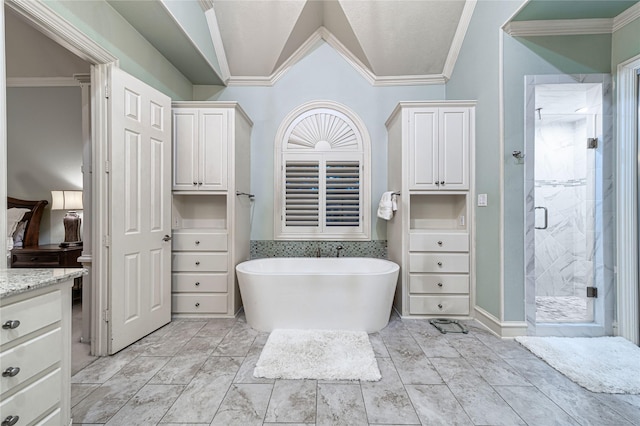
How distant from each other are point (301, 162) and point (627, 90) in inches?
122

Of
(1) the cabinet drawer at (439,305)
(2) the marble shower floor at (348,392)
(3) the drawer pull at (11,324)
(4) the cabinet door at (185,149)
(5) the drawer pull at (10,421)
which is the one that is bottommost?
(2) the marble shower floor at (348,392)

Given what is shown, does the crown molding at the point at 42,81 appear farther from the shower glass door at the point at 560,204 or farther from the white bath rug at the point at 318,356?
the shower glass door at the point at 560,204

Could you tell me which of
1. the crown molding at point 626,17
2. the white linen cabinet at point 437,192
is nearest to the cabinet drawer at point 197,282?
the white linen cabinet at point 437,192

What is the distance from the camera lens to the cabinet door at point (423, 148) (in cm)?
283

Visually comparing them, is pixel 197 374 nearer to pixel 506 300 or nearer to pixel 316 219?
pixel 316 219

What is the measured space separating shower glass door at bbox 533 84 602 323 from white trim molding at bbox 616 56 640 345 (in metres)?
0.32

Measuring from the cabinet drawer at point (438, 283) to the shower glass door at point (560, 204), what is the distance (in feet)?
2.53

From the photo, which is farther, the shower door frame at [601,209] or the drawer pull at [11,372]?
the shower door frame at [601,209]

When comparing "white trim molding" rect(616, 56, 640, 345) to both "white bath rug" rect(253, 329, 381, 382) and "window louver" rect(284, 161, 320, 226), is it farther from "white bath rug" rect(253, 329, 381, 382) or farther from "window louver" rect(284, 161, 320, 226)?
"window louver" rect(284, 161, 320, 226)

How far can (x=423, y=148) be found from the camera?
9.34 ft

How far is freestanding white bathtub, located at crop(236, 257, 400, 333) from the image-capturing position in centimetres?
248

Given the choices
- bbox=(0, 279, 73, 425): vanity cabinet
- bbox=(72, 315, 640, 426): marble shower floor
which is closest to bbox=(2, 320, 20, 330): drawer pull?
bbox=(0, 279, 73, 425): vanity cabinet

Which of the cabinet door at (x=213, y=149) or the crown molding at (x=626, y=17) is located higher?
the crown molding at (x=626, y=17)

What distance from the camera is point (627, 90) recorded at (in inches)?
90.4
